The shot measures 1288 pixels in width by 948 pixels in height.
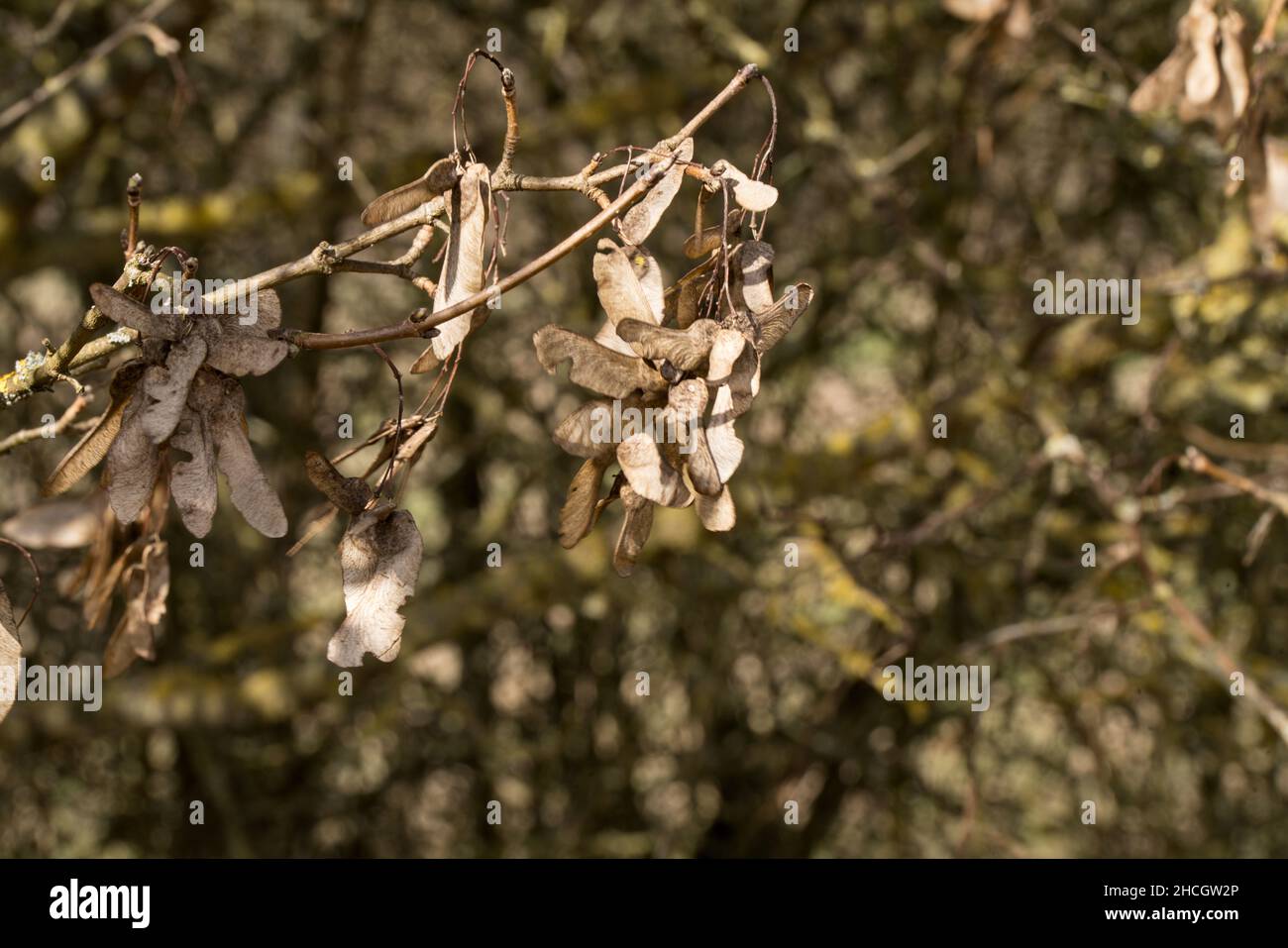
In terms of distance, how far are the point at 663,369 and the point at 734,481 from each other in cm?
147

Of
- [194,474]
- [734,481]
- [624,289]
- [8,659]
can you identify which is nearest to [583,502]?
[624,289]

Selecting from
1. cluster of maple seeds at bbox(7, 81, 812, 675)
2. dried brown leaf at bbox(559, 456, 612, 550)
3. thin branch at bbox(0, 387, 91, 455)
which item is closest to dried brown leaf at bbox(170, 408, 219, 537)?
cluster of maple seeds at bbox(7, 81, 812, 675)

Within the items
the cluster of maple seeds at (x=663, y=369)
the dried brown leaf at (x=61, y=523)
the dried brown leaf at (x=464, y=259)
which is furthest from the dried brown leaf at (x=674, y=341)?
the dried brown leaf at (x=61, y=523)

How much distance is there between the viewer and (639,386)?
0.82 metres

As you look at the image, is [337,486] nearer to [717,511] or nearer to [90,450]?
[90,450]

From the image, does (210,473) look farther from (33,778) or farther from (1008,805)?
(1008,805)

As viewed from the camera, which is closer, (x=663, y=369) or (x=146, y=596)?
(x=663, y=369)

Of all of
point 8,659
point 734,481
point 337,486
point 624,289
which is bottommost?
point 8,659

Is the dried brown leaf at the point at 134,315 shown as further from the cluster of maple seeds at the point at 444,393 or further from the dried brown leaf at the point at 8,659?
the dried brown leaf at the point at 8,659

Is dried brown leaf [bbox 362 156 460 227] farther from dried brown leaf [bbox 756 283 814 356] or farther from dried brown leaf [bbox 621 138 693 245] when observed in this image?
dried brown leaf [bbox 756 283 814 356]

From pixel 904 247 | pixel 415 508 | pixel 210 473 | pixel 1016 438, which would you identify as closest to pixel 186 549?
pixel 415 508

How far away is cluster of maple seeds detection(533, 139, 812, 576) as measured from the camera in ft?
2.66

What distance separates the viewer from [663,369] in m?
0.82

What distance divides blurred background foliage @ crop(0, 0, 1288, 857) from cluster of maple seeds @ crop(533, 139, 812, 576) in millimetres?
1378
